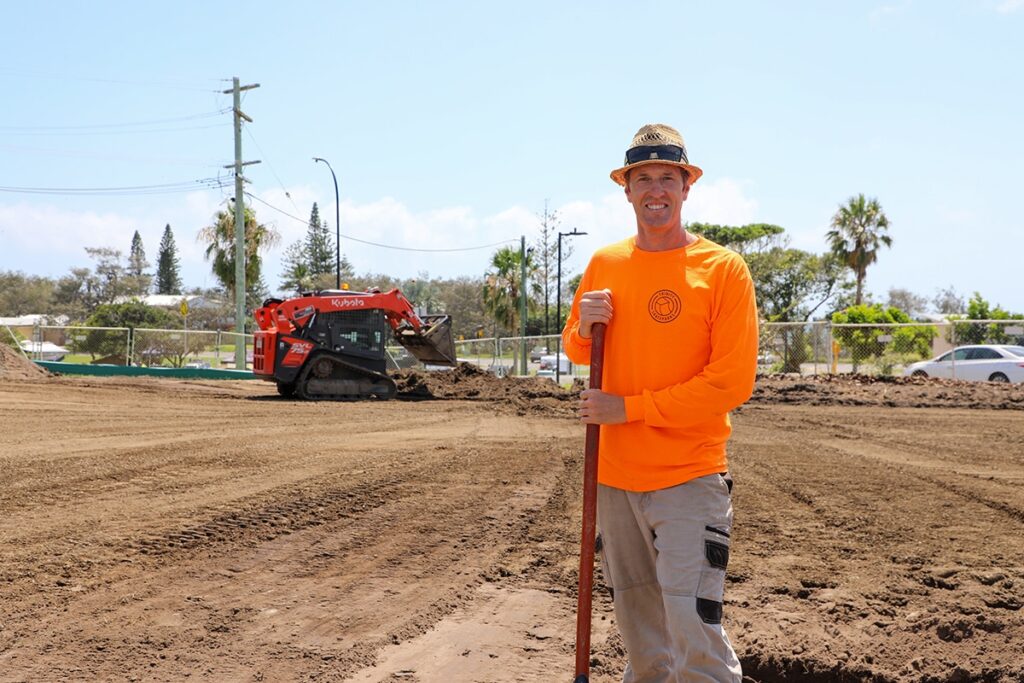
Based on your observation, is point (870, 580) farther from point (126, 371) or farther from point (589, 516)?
point (126, 371)

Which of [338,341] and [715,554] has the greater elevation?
[338,341]

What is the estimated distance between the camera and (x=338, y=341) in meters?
21.0

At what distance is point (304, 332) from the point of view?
20547 mm

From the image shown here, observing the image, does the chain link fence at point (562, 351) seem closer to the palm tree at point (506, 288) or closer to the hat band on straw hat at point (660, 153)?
the palm tree at point (506, 288)

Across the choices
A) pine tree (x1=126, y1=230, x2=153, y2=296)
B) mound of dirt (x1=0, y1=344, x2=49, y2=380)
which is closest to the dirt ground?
mound of dirt (x1=0, y1=344, x2=49, y2=380)

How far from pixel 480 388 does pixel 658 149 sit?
1956 cm

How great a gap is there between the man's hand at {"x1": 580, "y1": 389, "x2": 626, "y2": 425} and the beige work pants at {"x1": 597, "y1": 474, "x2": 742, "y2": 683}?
11.3 inches

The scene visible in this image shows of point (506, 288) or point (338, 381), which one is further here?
point (506, 288)

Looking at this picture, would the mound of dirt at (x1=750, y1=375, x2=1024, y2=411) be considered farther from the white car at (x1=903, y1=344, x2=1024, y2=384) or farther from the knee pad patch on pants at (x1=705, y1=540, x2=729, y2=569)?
the knee pad patch on pants at (x1=705, y1=540, x2=729, y2=569)

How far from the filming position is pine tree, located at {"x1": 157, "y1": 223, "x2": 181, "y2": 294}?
410 ft

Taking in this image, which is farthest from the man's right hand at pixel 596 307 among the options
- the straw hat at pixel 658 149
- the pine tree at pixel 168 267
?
the pine tree at pixel 168 267

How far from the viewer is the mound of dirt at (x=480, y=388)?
20891mm

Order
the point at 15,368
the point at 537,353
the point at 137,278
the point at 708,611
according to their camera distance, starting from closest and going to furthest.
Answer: the point at 708,611 → the point at 15,368 → the point at 537,353 → the point at 137,278

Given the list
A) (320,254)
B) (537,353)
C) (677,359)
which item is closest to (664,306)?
(677,359)
